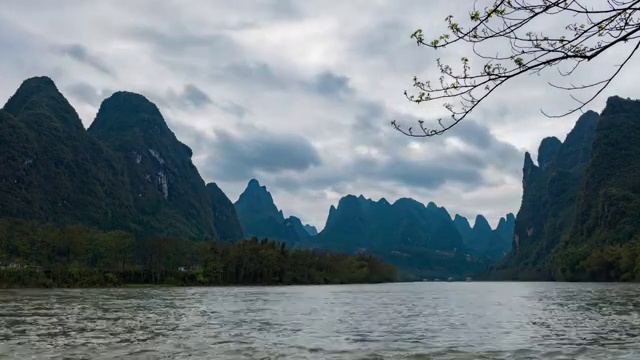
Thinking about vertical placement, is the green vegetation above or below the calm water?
above

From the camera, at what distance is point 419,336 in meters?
27.7

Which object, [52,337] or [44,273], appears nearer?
[52,337]

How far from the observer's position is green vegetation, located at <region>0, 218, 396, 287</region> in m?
131

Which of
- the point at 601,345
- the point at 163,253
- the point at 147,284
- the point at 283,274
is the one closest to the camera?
the point at 601,345

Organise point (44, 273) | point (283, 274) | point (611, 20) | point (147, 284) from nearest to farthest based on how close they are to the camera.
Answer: point (611, 20) → point (44, 273) → point (147, 284) → point (283, 274)

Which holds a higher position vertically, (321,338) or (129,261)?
(129,261)

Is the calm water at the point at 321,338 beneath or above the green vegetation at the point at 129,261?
beneath

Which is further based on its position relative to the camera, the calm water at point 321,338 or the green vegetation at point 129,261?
the green vegetation at point 129,261

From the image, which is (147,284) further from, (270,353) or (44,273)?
(270,353)

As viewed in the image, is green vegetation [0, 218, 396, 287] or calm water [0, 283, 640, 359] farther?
green vegetation [0, 218, 396, 287]

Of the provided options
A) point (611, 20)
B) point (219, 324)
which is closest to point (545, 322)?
point (219, 324)

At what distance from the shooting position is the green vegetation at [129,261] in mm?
130750

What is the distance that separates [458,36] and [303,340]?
19.7 meters

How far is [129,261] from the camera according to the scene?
16612cm
